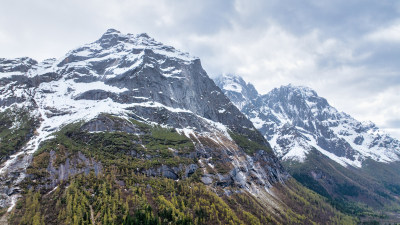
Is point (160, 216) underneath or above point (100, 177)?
underneath

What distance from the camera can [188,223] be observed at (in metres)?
153

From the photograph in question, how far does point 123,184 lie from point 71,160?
4885cm

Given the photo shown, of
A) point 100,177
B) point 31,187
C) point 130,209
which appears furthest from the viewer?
point 100,177

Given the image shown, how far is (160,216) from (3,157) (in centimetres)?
13972

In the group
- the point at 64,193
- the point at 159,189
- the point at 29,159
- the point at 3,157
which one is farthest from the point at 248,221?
the point at 3,157

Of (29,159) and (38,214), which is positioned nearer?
(38,214)

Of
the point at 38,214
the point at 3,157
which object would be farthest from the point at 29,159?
the point at 38,214

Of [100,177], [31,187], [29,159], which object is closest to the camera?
[31,187]

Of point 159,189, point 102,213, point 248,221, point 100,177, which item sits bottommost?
point 248,221

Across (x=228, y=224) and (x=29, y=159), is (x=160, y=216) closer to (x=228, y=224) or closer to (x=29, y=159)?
(x=228, y=224)

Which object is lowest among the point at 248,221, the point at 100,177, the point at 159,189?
the point at 248,221

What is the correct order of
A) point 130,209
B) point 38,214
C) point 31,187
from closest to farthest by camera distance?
point 38,214 < point 130,209 < point 31,187

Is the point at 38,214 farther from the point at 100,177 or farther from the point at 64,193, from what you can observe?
the point at 100,177

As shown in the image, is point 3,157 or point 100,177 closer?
point 100,177
